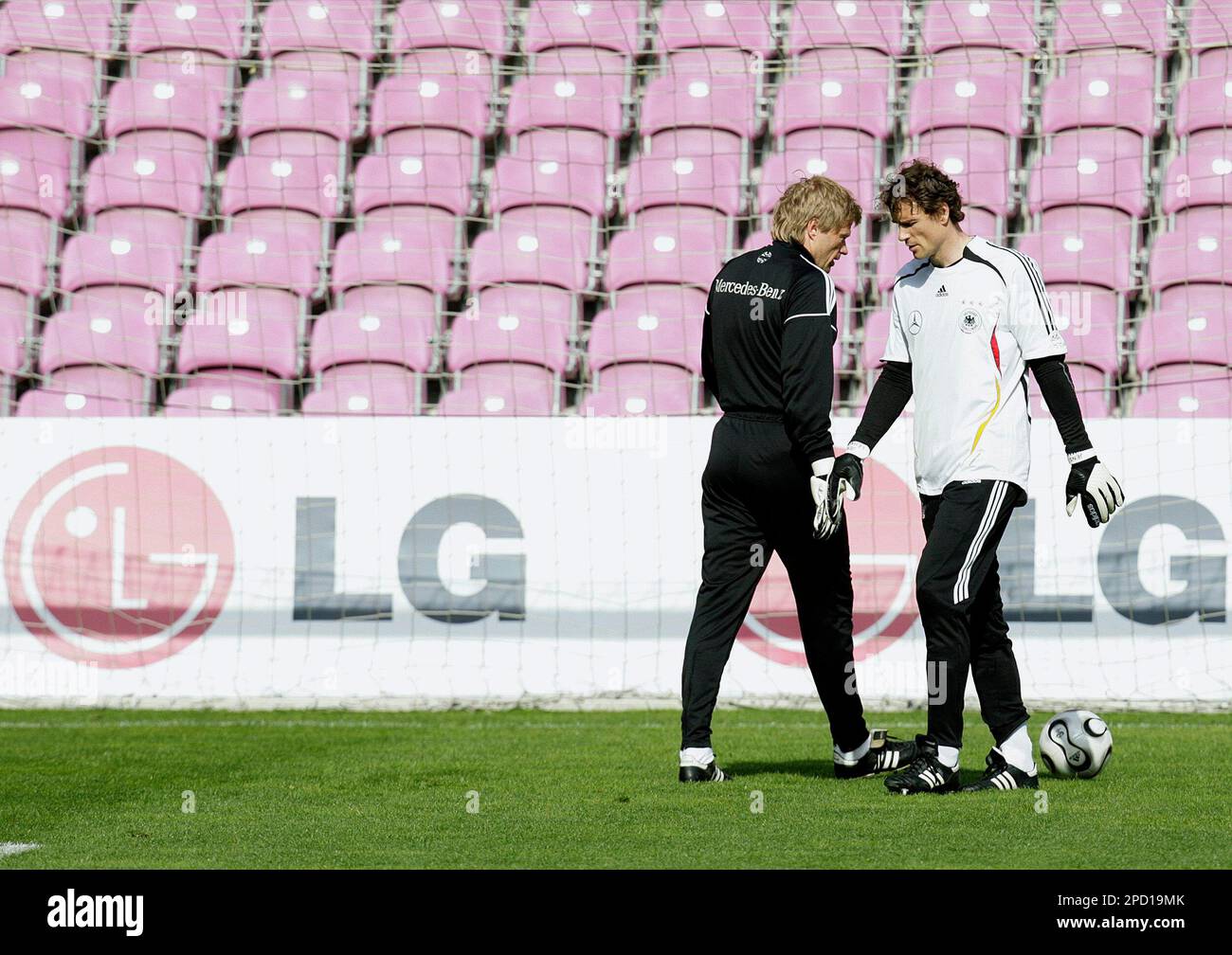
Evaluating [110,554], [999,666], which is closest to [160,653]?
[110,554]

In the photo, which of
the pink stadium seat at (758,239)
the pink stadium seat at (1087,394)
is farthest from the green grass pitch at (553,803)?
the pink stadium seat at (758,239)

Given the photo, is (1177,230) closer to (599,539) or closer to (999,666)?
(599,539)

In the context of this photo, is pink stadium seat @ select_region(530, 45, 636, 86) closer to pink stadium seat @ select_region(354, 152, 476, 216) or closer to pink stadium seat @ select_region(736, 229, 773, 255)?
pink stadium seat @ select_region(354, 152, 476, 216)

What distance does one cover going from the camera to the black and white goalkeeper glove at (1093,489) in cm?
457

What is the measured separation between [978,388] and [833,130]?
24.1 ft

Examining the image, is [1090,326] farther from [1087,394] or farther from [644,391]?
[644,391]

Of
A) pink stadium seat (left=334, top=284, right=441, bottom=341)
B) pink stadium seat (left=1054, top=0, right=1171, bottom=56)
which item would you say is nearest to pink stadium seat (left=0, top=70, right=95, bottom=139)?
pink stadium seat (left=334, top=284, right=441, bottom=341)

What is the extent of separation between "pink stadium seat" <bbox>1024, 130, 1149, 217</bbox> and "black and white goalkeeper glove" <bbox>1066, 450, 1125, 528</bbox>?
699 cm

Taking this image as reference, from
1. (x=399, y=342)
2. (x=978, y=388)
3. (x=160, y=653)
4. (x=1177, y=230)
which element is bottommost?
(x=160, y=653)

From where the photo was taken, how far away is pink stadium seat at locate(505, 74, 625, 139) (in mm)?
12195

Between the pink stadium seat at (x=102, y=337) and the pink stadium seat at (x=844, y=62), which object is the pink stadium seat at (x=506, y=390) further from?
the pink stadium seat at (x=844, y=62)

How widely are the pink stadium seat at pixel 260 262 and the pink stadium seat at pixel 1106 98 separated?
547 centimetres

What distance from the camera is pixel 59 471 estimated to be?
26.4 ft
